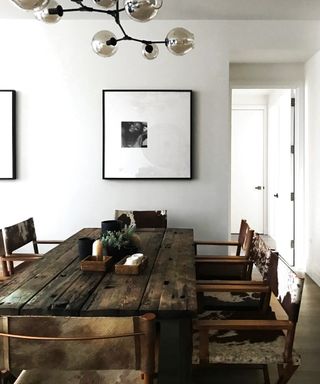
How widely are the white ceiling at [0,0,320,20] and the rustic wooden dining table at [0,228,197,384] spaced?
242 cm

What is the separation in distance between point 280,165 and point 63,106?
337cm

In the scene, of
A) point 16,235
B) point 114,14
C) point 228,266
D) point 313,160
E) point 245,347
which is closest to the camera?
point 245,347

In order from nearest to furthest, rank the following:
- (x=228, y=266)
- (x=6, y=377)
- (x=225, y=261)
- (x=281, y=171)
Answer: (x=6, y=377)
(x=225, y=261)
(x=228, y=266)
(x=281, y=171)

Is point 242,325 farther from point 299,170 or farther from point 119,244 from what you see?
point 299,170

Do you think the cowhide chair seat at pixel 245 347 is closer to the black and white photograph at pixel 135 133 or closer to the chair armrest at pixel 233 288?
the chair armrest at pixel 233 288

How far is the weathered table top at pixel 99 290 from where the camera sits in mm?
1562

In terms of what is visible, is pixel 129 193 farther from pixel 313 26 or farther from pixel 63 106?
pixel 313 26

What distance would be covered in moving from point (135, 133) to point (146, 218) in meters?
0.89

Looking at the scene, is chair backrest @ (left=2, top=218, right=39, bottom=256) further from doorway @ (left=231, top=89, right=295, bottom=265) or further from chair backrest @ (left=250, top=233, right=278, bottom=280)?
doorway @ (left=231, top=89, right=295, bottom=265)

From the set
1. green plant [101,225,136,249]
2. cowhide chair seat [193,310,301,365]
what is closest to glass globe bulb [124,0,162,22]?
green plant [101,225,136,249]

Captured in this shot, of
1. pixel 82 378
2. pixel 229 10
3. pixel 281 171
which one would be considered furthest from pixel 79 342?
pixel 281 171

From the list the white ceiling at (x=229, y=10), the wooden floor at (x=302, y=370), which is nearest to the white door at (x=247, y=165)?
the white ceiling at (x=229, y=10)

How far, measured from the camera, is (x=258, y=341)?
191cm

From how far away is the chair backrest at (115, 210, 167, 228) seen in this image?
3665mm
